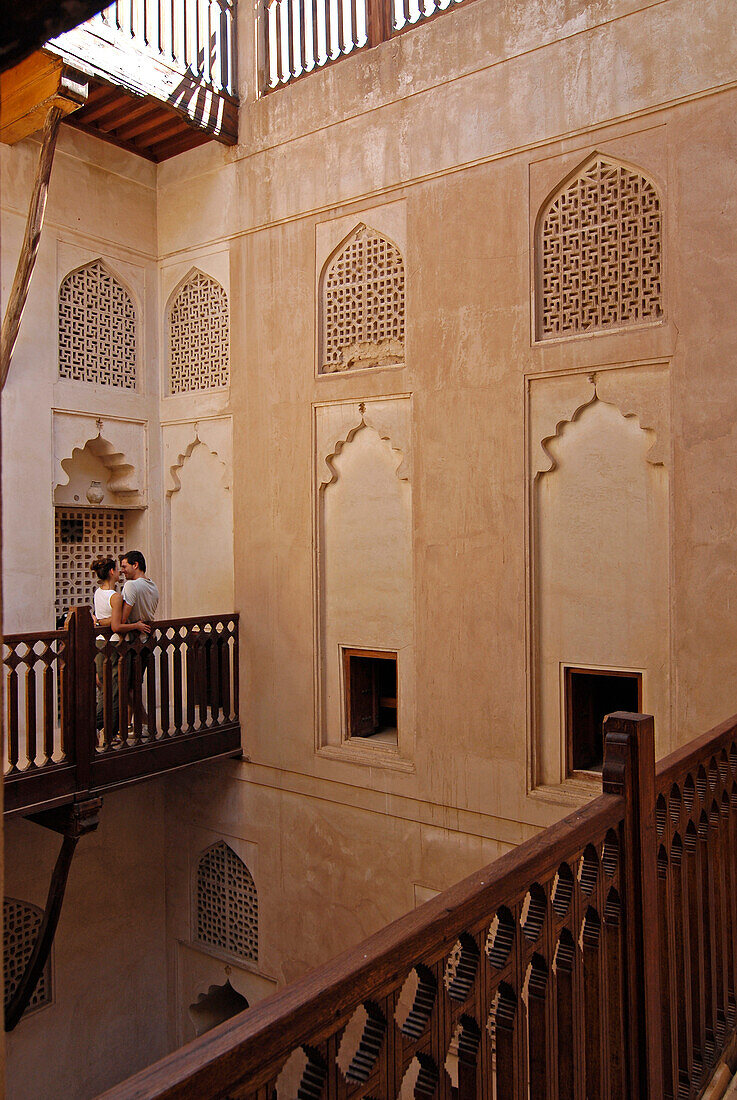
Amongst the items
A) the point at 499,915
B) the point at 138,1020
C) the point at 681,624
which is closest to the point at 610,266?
the point at 681,624

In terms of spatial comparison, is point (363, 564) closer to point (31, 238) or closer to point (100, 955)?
point (31, 238)

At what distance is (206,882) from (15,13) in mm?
7007

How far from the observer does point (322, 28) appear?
5984mm

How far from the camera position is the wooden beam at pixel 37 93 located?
4.54 meters

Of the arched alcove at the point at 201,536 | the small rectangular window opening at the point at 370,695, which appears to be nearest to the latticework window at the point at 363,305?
the arched alcove at the point at 201,536

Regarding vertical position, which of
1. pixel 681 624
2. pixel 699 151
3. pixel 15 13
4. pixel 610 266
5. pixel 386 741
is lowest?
pixel 386 741

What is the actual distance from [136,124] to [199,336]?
1.64 meters

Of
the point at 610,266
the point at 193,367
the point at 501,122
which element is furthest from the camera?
the point at 193,367

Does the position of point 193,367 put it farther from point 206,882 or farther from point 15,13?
point 15,13

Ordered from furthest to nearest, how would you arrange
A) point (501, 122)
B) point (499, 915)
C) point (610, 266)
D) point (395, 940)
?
point (501, 122), point (610, 266), point (499, 915), point (395, 940)

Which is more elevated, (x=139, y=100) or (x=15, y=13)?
(x=139, y=100)

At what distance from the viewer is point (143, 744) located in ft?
18.4

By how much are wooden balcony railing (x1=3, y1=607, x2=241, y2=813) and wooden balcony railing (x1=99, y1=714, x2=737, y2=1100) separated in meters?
3.30

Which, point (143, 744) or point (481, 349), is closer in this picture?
point (481, 349)
